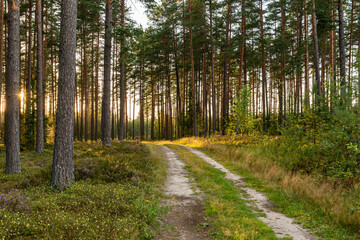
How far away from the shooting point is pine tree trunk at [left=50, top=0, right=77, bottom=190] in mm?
6840

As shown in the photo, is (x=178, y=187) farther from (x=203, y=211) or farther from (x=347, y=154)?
(x=347, y=154)

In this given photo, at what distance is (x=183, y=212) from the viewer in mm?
6047

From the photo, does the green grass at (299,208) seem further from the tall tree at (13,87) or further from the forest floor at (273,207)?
the tall tree at (13,87)

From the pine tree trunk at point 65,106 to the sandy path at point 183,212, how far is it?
3.49m

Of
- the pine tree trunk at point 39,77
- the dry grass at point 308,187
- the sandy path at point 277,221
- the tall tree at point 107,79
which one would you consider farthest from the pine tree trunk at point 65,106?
the pine tree trunk at point 39,77

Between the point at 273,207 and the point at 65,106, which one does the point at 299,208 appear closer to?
the point at 273,207

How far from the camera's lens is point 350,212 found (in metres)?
5.36

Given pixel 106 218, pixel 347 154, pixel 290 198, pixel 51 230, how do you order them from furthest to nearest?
pixel 347 154
pixel 290 198
pixel 106 218
pixel 51 230

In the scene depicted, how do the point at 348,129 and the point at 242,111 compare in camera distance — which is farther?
the point at 242,111

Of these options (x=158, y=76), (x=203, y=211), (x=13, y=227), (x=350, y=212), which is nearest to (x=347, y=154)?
(x=350, y=212)

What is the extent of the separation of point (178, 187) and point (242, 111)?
11449 mm

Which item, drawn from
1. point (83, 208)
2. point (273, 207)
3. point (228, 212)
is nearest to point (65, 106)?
point (83, 208)

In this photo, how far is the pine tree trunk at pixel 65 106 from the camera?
684 cm

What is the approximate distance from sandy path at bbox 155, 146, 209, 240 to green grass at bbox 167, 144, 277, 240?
1.01 feet
